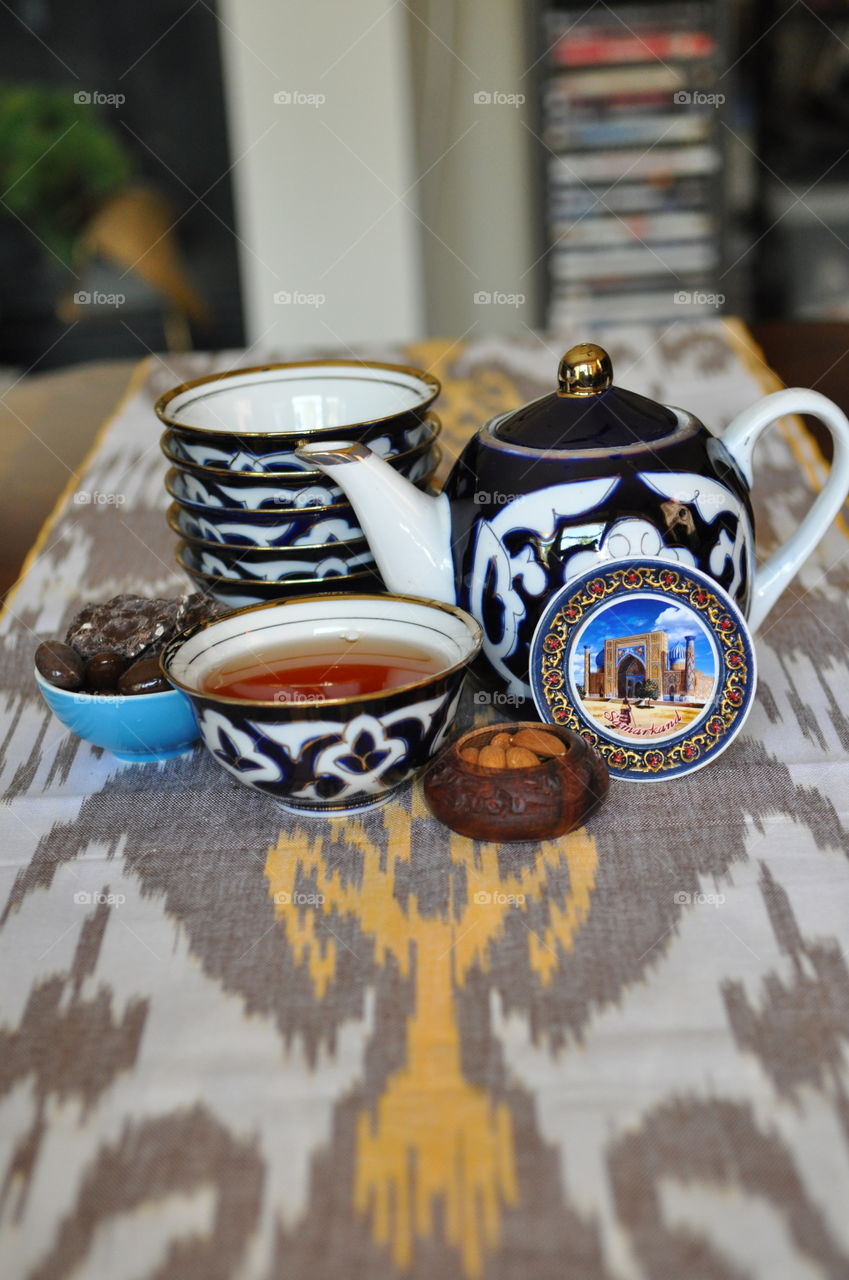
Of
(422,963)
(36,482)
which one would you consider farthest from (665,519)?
(36,482)

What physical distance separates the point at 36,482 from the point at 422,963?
0.78 metres

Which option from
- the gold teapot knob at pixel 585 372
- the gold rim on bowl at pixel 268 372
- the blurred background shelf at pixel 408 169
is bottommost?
the blurred background shelf at pixel 408 169

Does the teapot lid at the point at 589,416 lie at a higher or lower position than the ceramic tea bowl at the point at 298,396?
higher

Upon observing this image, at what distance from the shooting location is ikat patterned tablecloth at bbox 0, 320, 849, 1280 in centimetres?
35

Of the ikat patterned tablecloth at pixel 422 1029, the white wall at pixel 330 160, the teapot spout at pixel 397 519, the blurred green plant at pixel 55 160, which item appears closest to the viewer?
the ikat patterned tablecloth at pixel 422 1029

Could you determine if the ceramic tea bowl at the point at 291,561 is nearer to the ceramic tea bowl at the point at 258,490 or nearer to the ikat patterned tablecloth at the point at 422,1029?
the ceramic tea bowl at the point at 258,490

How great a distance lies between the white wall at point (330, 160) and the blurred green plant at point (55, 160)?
390 millimetres

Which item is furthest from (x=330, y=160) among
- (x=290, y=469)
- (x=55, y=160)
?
(x=290, y=469)

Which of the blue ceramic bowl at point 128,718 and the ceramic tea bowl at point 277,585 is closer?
the blue ceramic bowl at point 128,718

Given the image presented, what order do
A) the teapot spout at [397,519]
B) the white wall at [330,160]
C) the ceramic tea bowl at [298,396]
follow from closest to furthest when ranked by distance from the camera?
the teapot spout at [397,519]
the ceramic tea bowl at [298,396]
the white wall at [330,160]

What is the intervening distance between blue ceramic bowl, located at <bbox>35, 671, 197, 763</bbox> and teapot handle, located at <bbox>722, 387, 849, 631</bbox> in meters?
0.32

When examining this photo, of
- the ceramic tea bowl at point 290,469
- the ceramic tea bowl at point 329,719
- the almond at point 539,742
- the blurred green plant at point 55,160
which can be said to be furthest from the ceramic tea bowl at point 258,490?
the blurred green plant at point 55,160

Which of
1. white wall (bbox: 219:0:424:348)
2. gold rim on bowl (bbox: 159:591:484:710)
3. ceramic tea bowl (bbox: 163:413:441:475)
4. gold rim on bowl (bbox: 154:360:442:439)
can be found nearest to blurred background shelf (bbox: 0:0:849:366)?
white wall (bbox: 219:0:424:348)

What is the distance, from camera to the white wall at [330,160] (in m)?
2.35
